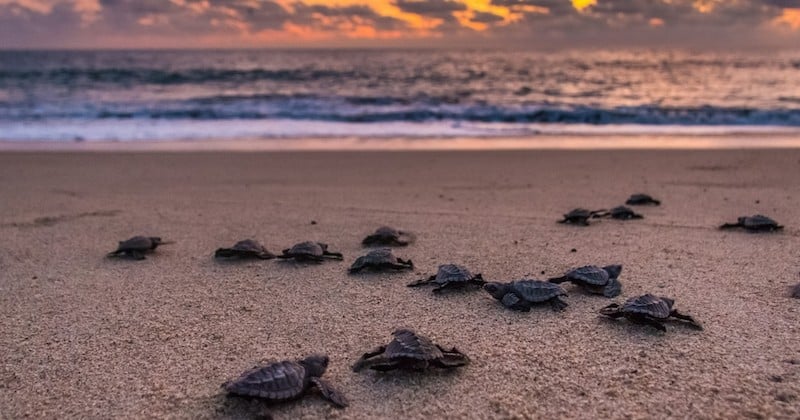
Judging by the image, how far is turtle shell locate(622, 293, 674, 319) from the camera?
310cm

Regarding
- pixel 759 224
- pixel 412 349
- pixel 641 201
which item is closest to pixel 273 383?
pixel 412 349

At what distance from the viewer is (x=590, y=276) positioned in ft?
12.0

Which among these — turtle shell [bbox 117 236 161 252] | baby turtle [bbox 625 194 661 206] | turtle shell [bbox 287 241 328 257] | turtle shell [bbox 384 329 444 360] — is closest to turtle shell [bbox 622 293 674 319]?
turtle shell [bbox 384 329 444 360]

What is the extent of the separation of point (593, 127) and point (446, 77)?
1568 centimetres

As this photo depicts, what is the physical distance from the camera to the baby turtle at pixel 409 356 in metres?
2.66

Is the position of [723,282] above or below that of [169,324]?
above

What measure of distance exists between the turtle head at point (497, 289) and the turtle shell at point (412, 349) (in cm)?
87

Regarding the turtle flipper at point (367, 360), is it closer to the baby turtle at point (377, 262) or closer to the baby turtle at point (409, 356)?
the baby turtle at point (409, 356)

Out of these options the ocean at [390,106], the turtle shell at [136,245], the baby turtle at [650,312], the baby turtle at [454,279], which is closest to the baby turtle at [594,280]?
the baby turtle at [650,312]

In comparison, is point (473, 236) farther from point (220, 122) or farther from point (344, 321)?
point (220, 122)

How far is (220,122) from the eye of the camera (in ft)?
49.2

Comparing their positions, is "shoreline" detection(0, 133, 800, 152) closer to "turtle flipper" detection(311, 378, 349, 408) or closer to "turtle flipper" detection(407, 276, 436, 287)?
"turtle flipper" detection(407, 276, 436, 287)

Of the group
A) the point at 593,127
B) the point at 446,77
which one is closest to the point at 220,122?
the point at 593,127

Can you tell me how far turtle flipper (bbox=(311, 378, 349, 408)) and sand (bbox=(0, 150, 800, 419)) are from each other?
45 mm
